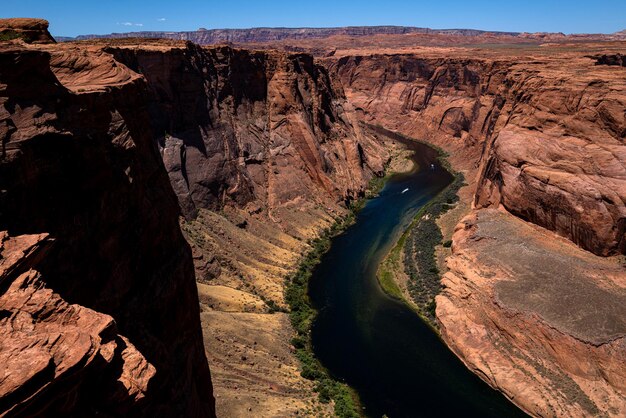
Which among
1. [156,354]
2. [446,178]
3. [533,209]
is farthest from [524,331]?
[446,178]

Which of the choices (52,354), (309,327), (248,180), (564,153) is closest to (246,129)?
(248,180)

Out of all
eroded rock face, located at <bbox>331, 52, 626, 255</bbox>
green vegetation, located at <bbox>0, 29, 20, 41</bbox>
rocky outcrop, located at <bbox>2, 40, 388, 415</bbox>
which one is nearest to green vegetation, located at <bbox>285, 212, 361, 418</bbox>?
rocky outcrop, located at <bbox>2, 40, 388, 415</bbox>

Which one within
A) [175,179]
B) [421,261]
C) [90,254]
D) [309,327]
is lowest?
[309,327]

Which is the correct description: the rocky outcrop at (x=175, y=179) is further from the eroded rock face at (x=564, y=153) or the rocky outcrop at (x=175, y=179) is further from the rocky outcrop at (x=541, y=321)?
the eroded rock face at (x=564, y=153)

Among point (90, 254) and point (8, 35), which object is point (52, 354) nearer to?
point (90, 254)

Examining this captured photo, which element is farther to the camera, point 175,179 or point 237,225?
point 237,225

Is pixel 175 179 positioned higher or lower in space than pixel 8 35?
lower
